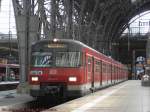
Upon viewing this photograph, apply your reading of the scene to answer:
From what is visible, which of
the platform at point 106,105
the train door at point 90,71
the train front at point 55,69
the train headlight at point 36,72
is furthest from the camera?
the train door at point 90,71

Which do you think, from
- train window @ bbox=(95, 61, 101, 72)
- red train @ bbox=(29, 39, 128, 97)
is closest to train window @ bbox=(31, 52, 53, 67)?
red train @ bbox=(29, 39, 128, 97)

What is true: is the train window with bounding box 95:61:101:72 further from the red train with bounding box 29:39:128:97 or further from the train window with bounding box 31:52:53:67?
the train window with bounding box 31:52:53:67

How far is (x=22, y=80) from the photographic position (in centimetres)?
2991

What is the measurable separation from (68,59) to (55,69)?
0.84 m

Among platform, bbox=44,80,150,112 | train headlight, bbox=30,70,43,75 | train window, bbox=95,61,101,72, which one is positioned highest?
train window, bbox=95,61,101,72

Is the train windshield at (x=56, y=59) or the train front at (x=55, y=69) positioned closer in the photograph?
the train front at (x=55, y=69)

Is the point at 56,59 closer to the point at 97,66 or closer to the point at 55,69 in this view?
the point at 55,69

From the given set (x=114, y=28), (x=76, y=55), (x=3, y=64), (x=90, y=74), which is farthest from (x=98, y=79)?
(x=114, y=28)

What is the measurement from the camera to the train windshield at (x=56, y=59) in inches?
989

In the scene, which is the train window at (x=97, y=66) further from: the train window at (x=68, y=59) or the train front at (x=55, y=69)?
the train window at (x=68, y=59)

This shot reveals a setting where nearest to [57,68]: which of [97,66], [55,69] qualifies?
[55,69]

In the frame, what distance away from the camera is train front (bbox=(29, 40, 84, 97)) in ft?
81.5

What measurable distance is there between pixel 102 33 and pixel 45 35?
43.9m

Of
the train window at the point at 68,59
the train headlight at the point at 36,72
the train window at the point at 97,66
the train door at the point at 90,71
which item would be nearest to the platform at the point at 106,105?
the train window at the point at 68,59
